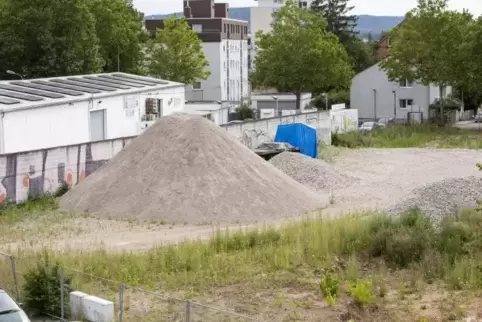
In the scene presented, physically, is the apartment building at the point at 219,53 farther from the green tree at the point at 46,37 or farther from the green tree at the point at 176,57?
the green tree at the point at 46,37

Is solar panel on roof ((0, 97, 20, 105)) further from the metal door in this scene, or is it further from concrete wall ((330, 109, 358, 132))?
concrete wall ((330, 109, 358, 132))

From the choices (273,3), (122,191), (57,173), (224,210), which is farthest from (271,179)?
(273,3)

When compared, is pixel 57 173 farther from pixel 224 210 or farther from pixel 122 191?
pixel 224 210

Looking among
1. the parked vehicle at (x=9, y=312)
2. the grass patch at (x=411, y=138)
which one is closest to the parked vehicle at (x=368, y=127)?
the grass patch at (x=411, y=138)

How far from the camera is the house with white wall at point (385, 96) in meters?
76.2

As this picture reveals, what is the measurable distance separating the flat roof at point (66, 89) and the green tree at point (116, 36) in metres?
16.4

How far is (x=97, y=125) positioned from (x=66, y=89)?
227 centimetres

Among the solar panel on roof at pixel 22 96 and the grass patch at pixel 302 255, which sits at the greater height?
the solar panel on roof at pixel 22 96

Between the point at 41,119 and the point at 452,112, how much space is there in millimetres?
46282

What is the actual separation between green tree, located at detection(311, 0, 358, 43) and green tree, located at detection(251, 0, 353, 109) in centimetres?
2417

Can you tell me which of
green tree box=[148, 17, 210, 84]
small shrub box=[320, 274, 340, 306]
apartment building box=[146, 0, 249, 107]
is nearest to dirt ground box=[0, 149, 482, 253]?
small shrub box=[320, 274, 340, 306]

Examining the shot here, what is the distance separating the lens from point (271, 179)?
33.2 metres

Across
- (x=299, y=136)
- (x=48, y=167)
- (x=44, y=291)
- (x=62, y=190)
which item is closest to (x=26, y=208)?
(x=48, y=167)

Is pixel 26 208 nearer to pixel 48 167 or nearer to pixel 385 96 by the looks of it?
pixel 48 167
